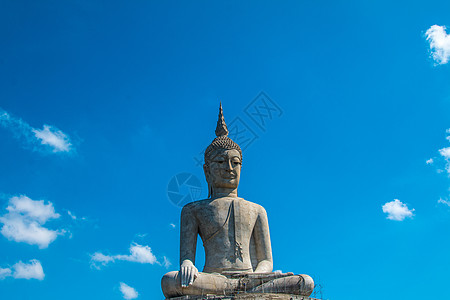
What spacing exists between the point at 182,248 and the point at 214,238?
3.12 ft

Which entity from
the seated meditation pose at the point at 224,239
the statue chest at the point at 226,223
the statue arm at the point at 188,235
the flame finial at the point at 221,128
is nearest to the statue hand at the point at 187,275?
the seated meditation pose at the point at 224,239

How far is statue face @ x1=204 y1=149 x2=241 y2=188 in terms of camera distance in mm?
15688

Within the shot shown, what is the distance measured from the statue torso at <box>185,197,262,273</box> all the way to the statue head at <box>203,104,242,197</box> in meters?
0.61

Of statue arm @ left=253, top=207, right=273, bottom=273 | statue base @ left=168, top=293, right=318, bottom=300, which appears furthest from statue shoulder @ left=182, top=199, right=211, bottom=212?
statue base @ left=168, top=293, right=318, bottom=300

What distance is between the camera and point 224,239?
1462cm

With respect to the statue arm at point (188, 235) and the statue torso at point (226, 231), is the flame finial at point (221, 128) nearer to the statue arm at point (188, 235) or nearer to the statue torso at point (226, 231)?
the statue torso at point (226, 231)

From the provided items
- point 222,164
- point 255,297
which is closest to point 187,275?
point 255,297

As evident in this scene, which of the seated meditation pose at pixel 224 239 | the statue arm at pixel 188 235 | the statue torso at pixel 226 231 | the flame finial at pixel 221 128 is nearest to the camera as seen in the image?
the seated meditation pose at pixel 224 239

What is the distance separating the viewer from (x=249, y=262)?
14.5 metres

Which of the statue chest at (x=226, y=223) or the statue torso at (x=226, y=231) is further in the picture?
the statue chest at (x=226, y=223)

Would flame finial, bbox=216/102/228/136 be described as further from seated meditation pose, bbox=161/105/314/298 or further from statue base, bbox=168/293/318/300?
statue base, bbox=168/293/318/300

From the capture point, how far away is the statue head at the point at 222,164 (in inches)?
618

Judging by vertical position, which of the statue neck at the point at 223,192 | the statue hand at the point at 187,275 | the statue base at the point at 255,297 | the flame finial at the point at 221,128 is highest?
the flame finial at the point at 221,128

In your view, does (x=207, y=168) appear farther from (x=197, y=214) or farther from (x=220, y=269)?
(x=220, y=269)
